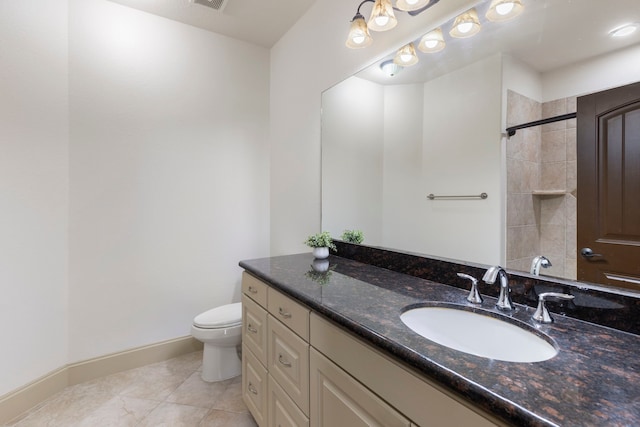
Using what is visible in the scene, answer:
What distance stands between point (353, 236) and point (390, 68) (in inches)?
38.5

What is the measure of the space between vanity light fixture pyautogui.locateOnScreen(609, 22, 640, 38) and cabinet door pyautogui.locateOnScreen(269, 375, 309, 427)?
1.58m

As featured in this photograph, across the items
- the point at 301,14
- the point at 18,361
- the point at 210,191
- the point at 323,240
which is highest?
the point at 301,14

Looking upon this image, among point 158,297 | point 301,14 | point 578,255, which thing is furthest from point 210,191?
point 578,255

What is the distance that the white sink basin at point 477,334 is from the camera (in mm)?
799

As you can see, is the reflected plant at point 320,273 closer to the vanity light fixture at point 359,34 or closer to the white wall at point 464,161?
the white wall at point 464,161

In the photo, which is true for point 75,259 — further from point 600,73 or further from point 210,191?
point 600,73

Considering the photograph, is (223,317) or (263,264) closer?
(263,264)

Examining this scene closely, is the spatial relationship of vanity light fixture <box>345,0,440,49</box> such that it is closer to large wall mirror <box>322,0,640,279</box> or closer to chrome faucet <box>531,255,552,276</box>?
large wall mirror <box>322,0,640,279</box>

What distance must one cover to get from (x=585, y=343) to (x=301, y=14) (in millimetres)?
2487

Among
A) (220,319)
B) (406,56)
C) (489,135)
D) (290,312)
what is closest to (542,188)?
(489,135)

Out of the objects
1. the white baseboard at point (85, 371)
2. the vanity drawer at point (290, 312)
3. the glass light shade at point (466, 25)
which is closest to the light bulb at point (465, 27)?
the glass light shade at point (466, 25)

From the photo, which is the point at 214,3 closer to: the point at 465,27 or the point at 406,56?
the point at 406,56

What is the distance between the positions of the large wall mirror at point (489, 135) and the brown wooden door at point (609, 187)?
3cm

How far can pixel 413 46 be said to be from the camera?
4.71 ft
